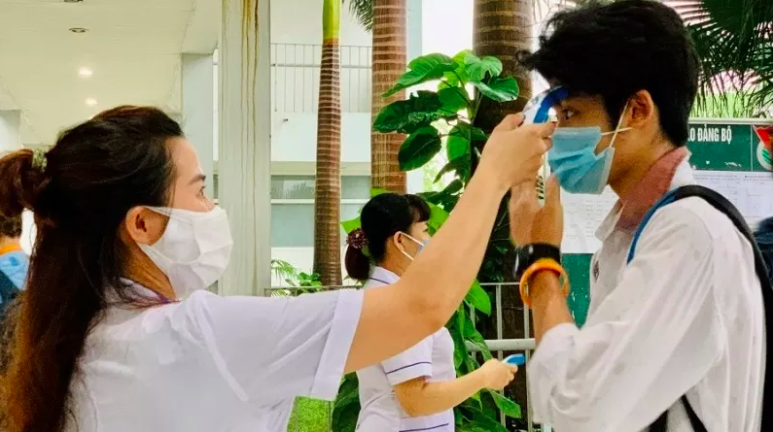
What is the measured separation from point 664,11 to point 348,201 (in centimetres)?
1141

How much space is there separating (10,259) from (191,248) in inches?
78.9

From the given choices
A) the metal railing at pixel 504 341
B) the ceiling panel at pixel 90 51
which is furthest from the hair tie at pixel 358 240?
the ceiling panel at pixel 90 51

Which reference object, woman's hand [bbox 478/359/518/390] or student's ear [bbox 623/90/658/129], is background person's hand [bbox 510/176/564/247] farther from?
woman's hand [bbox 478/359/518/390]

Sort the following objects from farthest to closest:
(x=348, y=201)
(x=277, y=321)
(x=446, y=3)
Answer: (x=348, y=201) < (x=446, y=3) < (x=277, y=321)

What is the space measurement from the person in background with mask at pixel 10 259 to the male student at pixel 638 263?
213 cm

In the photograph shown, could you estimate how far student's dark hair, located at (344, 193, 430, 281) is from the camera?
2.49 meters

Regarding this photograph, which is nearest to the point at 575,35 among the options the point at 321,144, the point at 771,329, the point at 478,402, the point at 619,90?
the point at 619,90

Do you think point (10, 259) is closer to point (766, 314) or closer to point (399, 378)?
point (399, 378)

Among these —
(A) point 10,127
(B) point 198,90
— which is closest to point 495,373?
(B) point 198,90

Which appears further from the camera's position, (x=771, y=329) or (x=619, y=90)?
(x=619, y=90)

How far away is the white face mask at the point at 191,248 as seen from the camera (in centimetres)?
131

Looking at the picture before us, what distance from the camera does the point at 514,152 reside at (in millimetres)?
1312

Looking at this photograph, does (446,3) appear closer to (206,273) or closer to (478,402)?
(478,402)

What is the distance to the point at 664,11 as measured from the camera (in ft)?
4.38
